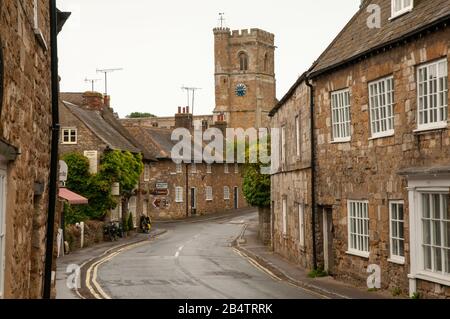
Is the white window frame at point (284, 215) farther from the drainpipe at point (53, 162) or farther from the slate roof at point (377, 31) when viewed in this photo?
the drainpipe at point (53, 162)

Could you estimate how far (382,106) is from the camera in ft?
58.7

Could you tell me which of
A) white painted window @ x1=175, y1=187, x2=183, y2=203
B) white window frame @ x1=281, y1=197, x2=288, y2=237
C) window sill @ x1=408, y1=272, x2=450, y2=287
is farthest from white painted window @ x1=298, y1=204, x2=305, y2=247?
white painted window @ x1=175, y1=187, x2=183, y2=203

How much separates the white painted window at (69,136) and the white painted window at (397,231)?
25926 mm

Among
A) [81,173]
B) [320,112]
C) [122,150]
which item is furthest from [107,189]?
[320,112]

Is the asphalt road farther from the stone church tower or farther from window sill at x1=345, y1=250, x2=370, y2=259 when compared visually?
the stone church tower

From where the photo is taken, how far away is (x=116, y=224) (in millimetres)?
40406

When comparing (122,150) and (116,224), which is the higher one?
(122,150)

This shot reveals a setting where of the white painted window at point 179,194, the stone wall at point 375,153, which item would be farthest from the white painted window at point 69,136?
the white painted window at point 179,194

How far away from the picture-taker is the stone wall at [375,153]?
15742mm

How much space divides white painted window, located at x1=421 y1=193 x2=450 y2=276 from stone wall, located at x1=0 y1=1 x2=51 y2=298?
8114mm

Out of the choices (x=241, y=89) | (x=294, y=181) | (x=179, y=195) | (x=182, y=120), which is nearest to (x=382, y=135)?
(x=294, y=181)

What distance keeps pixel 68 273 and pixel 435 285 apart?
1216cm

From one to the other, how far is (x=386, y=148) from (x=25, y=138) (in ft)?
35.7
